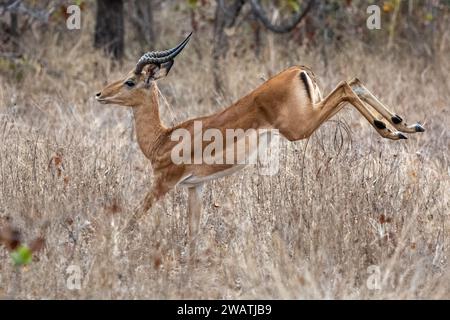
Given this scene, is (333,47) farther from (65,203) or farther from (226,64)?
(65,203)

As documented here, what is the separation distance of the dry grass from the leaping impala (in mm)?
239

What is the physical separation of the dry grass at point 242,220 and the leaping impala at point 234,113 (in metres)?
0.24

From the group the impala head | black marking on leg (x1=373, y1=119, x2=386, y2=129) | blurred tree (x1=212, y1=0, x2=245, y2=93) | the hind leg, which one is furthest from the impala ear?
blurred tree (x1=212, y1=0, x2=245, y2=93)

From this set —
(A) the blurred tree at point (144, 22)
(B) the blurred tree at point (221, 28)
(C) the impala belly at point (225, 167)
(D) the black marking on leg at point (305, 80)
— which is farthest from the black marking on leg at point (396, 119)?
(A) the blurred tree at point (144, 22)

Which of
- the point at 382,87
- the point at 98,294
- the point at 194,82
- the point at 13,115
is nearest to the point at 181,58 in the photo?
the point at 194,82

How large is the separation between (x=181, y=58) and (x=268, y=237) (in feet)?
20.3

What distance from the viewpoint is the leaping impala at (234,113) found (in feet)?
22.0

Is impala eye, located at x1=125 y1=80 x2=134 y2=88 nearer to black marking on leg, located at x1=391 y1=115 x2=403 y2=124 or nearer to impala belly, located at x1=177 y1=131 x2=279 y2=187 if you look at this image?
impala belly, located at x1=177 y1=131 x2=279 y2=187

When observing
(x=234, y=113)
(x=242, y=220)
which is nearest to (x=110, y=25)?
(x=234, y=113)

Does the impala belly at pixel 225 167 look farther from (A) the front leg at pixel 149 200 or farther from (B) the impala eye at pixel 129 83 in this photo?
(B) the impala eye at pixel 129 83

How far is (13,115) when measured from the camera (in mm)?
9070

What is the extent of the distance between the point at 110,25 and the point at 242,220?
636 cm

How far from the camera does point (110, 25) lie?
12.8 meters

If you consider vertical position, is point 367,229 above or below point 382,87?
below
